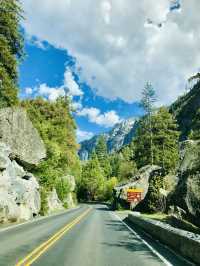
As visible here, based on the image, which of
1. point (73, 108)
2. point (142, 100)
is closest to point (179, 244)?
point (73, 108)

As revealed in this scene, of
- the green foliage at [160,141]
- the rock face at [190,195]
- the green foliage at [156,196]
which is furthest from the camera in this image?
the green foliage at [160,141]

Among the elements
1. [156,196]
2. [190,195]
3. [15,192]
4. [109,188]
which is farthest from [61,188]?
[109,188]

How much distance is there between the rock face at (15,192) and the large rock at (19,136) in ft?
3.49

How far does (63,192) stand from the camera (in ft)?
212

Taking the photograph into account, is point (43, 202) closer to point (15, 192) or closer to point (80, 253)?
point (15, 192)

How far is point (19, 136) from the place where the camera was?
34.7m

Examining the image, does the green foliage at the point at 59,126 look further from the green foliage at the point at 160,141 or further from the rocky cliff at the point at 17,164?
the rocky cliff at the point at 17,164

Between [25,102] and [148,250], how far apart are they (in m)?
53.3

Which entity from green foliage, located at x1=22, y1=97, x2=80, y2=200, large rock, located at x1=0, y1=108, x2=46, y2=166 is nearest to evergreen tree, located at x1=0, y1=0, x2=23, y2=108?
large rock, located at x1=0, y1=108, x2=46, y2=166

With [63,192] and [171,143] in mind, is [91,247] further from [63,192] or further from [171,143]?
[171,143]

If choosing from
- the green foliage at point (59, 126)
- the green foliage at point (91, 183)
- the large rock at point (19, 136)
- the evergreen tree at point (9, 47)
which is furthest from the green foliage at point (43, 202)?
the green foliage at point (91, 183)

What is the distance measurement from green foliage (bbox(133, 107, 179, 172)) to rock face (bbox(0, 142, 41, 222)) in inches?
1633

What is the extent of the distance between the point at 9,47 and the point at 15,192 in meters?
13.1

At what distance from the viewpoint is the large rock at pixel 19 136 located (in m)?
33.7
